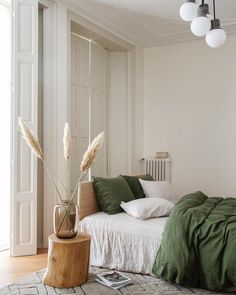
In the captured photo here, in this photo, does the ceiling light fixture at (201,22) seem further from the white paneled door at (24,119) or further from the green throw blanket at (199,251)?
the white paneled door at (24,119)

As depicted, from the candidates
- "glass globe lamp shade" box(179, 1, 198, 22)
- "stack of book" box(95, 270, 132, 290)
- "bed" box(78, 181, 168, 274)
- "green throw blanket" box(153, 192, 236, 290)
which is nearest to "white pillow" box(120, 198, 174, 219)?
"bed" box(78, 181, 168, 274)

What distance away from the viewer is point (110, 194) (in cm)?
332

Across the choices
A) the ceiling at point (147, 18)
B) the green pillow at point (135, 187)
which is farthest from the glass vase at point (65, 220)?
the ceiling at point (147, 18)

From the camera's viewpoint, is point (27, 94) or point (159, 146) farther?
point (159, 146)

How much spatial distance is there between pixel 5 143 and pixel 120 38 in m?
2.31

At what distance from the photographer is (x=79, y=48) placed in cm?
458

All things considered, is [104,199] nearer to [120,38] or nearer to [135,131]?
[135,131]

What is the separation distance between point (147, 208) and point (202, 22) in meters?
1.68

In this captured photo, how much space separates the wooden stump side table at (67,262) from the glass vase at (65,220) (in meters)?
0.05

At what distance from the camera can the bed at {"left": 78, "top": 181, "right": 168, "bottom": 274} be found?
283 cm

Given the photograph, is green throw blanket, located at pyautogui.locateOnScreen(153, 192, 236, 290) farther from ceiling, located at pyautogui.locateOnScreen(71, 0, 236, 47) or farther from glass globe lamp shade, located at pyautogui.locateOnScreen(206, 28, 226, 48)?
ceiling, located at pyautogui.locateOnScreen(71, 0, 236, 47)

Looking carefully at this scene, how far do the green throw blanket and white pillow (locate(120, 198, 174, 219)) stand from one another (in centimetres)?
44

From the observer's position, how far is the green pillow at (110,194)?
3.27 meters

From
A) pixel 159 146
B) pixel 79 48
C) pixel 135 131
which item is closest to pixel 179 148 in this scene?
pixel 159 146
